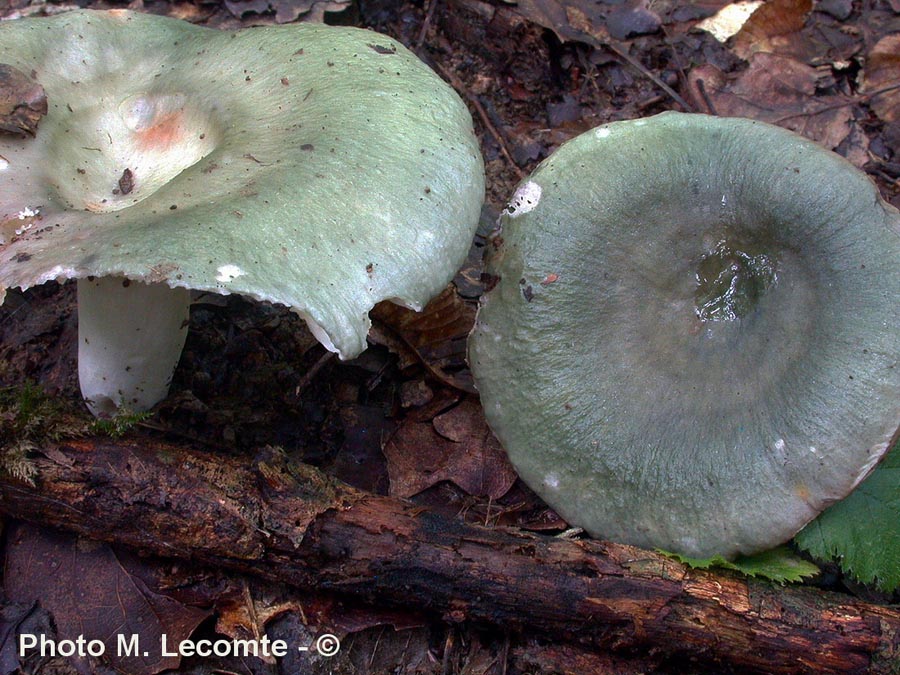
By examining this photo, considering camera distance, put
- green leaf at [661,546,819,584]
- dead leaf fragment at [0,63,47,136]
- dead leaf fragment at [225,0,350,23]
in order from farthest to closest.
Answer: dead leaf fragment at [225,0,350,23] < green leaf at [661,546,819,584] < dead leaf fragment at [0,63,47,136]

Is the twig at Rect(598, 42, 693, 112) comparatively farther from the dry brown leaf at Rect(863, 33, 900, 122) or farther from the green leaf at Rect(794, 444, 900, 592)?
the green leaf at Rect(794, 444, 900, 592)

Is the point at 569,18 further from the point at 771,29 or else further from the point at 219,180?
the point at 219,180

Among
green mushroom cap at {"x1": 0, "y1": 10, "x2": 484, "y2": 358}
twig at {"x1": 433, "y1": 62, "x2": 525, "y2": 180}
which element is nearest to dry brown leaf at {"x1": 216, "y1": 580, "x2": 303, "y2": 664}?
green mushroom cap at {"x1": 0, "y1": 10, "x2": 484, "y2": 358}

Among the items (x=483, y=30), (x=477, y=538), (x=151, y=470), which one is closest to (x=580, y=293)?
(x=477, y=538)

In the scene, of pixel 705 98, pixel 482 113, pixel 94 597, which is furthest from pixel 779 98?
pixel 94 597

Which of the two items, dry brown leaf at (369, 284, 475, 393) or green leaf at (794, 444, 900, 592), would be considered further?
dry brown leaf at (369, 284, 475, 393)

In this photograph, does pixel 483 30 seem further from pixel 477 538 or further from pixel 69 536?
pixel 69 536
